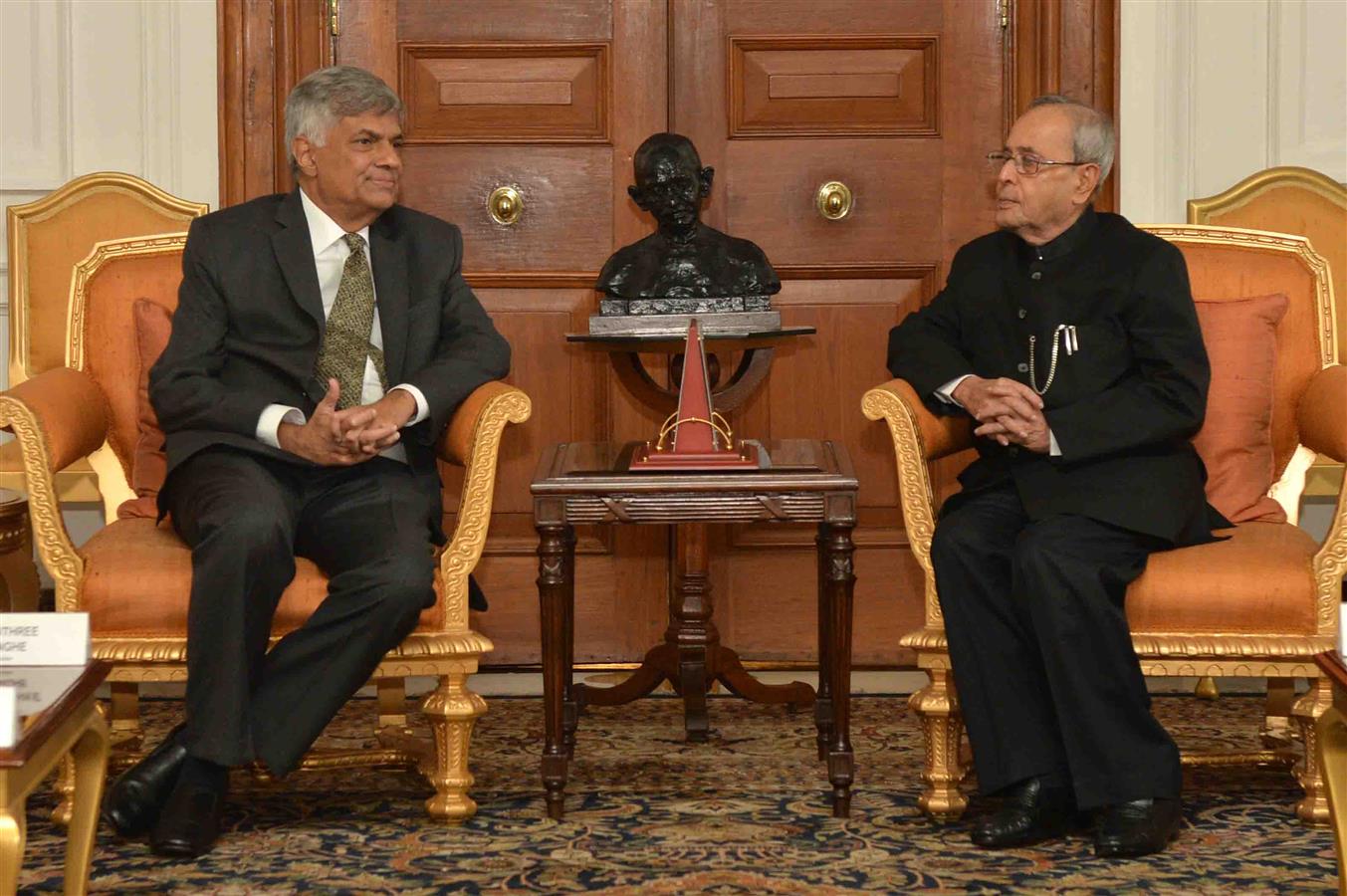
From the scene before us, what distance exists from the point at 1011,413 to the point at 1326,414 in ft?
2.30

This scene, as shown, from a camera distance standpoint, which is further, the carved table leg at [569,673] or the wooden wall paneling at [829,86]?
the wooden wall paneling at [829,86]

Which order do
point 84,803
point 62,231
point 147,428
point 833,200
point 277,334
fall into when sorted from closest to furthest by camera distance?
1. point 84,803
2. point 277,334
3. point 147,428
4. point 62,231
5. point 833,200

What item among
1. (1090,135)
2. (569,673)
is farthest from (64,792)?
(1090,135)

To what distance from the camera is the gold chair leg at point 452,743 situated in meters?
3.22

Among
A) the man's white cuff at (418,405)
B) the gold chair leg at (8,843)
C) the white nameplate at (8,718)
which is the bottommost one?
the gold chair leg at (8,843)

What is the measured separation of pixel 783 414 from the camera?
4.50 metres


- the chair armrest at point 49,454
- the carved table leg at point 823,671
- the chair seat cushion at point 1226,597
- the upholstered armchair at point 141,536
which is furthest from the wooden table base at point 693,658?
the chair armrest at point 49,454

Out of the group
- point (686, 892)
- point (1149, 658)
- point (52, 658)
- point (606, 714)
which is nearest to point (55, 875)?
point (52, 658)

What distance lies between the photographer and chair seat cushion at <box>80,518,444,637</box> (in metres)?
3.14

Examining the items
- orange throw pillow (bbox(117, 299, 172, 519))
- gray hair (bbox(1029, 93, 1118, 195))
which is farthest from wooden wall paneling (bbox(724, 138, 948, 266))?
orange throw pillow (bbox(117, 299, 172, 519))

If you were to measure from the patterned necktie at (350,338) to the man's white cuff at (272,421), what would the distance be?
0.42 ft

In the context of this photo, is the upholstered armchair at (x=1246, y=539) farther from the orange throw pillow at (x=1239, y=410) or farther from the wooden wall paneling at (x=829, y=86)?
the wooden wall paneling at (x=829, y=86)

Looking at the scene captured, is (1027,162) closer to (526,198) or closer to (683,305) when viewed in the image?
(683,305)

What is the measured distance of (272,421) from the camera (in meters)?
3.32
